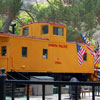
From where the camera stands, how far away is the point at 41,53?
1738 cm

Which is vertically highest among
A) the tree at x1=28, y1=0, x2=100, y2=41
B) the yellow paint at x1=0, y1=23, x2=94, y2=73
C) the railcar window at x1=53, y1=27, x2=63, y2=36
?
the tree at x1=28, y1=0, x2=100, y2=41

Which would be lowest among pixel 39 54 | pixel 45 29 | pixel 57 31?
pixel 39 54

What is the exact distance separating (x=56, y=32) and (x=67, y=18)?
6.73m

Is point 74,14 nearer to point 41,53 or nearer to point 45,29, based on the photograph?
point 45,29

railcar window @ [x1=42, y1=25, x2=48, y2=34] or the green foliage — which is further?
the green foliage

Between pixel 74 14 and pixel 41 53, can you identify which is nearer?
pixel 41 53

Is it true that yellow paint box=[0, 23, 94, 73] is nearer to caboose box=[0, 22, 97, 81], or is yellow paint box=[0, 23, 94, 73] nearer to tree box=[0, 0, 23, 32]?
caboose box=[0, 22, 97, 81]

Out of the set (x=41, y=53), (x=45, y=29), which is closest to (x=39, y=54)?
(x=41, y=53)

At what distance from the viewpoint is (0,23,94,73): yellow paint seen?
16.1 meters

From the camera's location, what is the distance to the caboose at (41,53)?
1612 cm

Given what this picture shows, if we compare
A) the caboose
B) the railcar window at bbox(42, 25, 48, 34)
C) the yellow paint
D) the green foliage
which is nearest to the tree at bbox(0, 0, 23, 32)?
the green foliage

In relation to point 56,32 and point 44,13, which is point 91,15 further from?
point 56,32

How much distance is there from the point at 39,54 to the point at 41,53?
6.0 inches

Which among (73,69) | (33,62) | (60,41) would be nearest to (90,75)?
(73,69)
